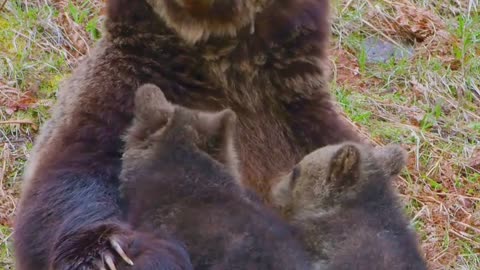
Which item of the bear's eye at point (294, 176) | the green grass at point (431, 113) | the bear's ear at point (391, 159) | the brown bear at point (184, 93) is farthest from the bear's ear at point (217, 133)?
the green grass at point (431, 113)

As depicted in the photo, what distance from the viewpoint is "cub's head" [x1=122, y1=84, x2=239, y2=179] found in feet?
11.3

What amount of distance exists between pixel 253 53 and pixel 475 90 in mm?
3494

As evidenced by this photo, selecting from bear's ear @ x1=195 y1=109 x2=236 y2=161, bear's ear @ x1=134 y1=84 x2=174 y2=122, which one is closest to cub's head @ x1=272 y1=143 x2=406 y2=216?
bear's ear @ x1=195 y1=109 x2=236 y2=161

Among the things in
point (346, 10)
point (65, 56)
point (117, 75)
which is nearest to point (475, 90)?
point (346, 10)

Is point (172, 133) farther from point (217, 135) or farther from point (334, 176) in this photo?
point (334, 176)

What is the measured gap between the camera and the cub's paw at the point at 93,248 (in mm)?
3227

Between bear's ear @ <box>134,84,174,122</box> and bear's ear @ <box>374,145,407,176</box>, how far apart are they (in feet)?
2.41

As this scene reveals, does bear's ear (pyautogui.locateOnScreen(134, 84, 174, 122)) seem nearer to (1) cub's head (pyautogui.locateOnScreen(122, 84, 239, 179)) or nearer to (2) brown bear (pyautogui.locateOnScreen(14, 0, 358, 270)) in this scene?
(1) cub's head (pyautogui.locateOnScreen(122, 84, 239, 179))

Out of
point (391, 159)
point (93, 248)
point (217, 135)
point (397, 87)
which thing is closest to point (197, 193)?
point (217, 135)

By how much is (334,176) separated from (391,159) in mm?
286

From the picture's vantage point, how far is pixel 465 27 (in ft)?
25.6

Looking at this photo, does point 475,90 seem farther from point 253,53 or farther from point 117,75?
point 117,75

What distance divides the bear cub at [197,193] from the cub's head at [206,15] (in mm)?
396

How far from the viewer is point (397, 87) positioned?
725cm
